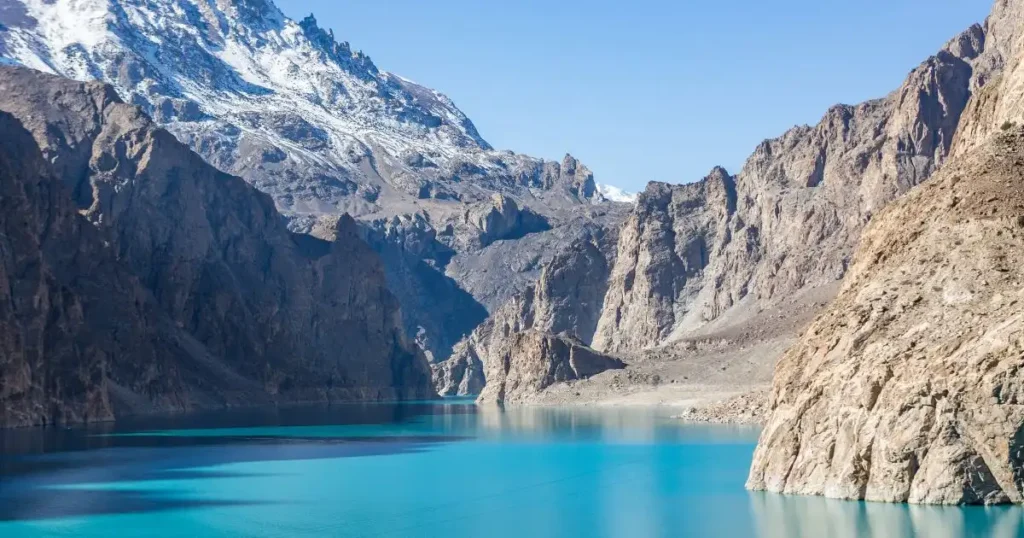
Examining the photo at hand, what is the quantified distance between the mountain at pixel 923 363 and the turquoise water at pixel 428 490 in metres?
1.45

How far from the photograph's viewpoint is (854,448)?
56.5 m

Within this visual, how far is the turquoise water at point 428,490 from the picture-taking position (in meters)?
58.0

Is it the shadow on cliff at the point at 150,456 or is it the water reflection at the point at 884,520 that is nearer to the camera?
the water reflection at the point at 884,520

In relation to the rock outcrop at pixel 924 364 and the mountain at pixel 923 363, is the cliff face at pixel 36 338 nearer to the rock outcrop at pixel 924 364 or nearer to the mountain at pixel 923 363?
the mountain at pixel 923 363

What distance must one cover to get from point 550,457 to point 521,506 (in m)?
30.9

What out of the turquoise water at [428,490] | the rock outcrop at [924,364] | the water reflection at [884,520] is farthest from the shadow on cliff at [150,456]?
the rock outcrop at [924,364]

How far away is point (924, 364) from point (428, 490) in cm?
3238

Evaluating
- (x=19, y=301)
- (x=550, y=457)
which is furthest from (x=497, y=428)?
(x=19, y=301)

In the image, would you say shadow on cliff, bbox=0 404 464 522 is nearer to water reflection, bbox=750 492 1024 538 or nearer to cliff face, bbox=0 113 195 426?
cliff face, bbox=0 113 195 426

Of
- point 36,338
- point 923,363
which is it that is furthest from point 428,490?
point 36,338

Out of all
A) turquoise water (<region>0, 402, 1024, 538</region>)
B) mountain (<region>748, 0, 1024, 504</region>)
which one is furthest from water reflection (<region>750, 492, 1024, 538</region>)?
mountain (<region>748, 0, 1024, 504</region>)

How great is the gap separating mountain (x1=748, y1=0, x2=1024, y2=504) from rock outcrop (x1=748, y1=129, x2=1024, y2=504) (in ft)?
0.19

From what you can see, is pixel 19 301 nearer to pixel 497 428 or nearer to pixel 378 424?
pixel 378 424

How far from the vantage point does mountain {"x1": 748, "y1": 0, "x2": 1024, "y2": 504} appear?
170 feet
